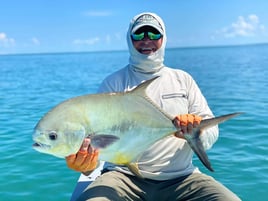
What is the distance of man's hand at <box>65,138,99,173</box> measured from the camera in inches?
89.2

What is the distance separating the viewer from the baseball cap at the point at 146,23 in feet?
10.5

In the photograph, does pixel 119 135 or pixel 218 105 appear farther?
pixel 218 105

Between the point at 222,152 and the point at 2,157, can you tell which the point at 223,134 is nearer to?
the point at 222,152

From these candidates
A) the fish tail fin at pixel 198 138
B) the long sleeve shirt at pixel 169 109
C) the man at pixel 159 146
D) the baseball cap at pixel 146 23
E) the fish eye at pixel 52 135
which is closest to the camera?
the fish eye at pixel 52 135

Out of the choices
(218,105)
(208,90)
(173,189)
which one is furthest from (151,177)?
(208,90)

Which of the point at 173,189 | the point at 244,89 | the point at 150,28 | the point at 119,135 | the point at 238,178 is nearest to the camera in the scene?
the point at 119,135

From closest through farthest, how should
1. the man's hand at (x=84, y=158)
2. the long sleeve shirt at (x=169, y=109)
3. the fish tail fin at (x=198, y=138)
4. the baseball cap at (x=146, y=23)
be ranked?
the man's hand at (x=84, y=158) < the fish tail fin at (x=198, y=138) < the long sleeve shirt at (x=169, y=109) < the baseball cap at (x=146, y=23)

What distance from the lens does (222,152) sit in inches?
249

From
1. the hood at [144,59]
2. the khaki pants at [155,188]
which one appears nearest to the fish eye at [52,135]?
the khaki pants at [155,188]

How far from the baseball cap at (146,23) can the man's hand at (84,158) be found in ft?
4.25

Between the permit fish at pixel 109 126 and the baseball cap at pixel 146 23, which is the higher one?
the baseball cap at pixel 146 23

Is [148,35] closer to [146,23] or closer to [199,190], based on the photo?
[146,23]

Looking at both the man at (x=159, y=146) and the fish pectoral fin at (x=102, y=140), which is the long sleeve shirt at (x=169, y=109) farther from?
the fish pectoral fin at (x=102, y=140)

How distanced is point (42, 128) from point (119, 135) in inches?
17.7
